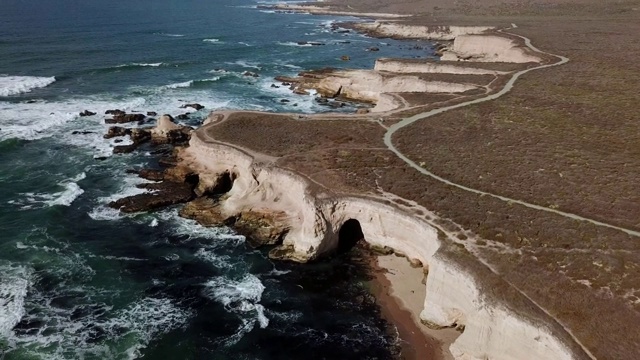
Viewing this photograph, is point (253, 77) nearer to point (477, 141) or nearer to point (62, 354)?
point (477, 141)

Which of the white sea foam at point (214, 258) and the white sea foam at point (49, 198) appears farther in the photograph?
the white sea foam at point (49, 198)

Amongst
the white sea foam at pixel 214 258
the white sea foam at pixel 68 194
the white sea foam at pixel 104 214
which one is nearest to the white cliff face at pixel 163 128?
the white sea foam at pixel 68 194

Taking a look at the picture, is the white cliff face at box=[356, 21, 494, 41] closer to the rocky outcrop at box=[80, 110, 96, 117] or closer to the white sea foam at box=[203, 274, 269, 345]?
the rocky outcrop at box=[80, 110, 96, 117]

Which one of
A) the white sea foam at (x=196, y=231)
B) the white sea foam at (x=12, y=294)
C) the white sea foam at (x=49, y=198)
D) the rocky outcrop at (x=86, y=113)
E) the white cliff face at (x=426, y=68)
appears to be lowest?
the white sea foam at (x=12, y=294)

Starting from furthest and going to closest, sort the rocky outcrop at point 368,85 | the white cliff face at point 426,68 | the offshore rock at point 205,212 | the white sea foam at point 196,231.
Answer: the white cliff face at point 426,68
the rocky outcrop at point 368,85
the offshore rock at point 205,212
the white sea foam at point 196,231

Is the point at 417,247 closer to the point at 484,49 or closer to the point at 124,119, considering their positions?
the point at 124,119

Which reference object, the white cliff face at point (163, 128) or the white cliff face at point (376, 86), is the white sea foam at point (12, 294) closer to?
the white cliff face at point (163, 128)
